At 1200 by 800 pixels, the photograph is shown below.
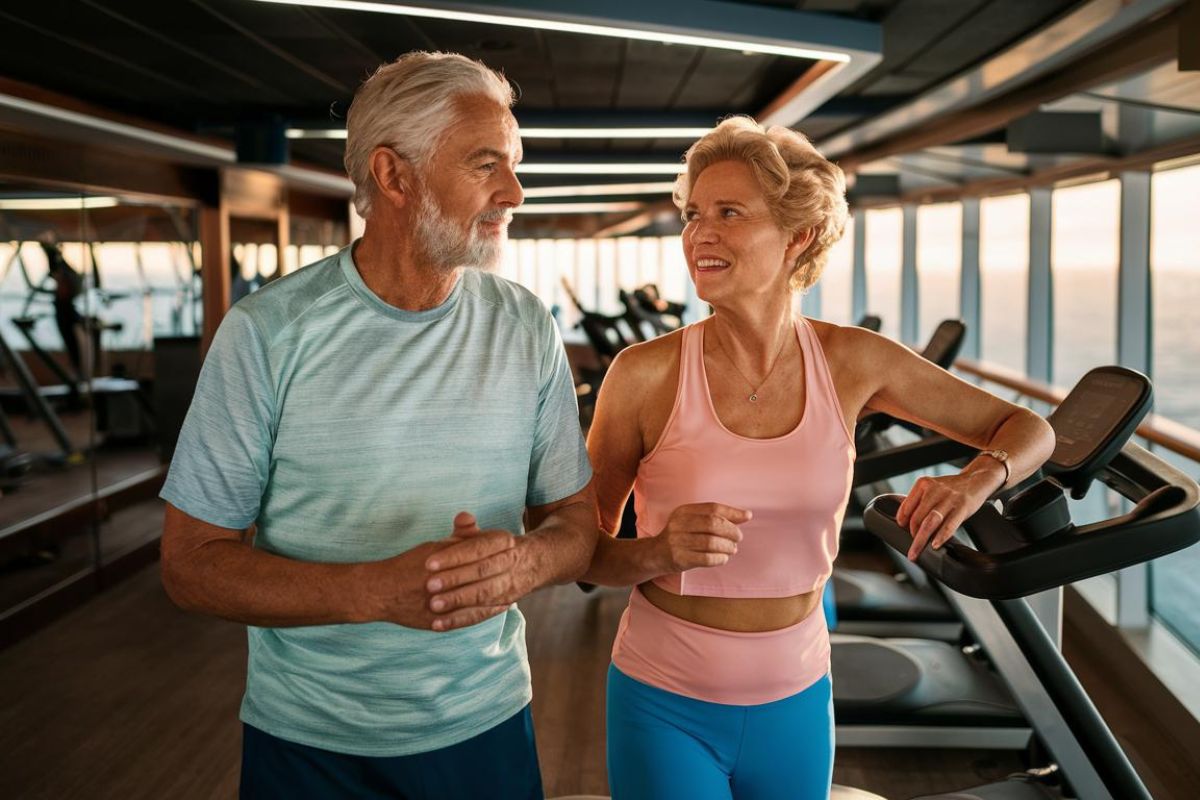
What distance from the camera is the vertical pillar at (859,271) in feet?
37.8

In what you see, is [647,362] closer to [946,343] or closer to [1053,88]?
[946,343]

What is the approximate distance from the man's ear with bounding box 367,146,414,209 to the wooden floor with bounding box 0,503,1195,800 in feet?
7.74

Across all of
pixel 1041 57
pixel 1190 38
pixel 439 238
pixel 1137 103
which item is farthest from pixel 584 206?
pixel 439 238

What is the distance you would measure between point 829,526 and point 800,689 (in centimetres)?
26

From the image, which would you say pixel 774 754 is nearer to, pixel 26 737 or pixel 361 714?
pixel 361 714

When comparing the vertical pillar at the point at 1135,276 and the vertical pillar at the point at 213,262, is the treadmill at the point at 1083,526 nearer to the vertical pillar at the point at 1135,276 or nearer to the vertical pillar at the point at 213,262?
the vertical pillar at the point at 1135,276

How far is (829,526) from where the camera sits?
174 cm

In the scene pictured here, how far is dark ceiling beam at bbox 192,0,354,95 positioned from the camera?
141 inches

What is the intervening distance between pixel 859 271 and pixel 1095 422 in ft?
32.8

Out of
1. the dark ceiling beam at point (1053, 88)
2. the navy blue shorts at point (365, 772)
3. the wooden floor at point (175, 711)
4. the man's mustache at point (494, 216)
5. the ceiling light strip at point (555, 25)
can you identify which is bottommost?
the wooden floor at point (175, 711)

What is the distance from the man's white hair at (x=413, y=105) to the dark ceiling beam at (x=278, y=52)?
93.8 inches

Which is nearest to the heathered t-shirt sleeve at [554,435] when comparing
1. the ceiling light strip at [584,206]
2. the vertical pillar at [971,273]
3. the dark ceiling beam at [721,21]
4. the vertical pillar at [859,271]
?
the dark ceiling beam at [721,21]

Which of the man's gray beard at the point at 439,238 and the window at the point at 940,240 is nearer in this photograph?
the man's gray beard at the point at 439,238

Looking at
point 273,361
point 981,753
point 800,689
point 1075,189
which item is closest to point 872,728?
point 981,753
